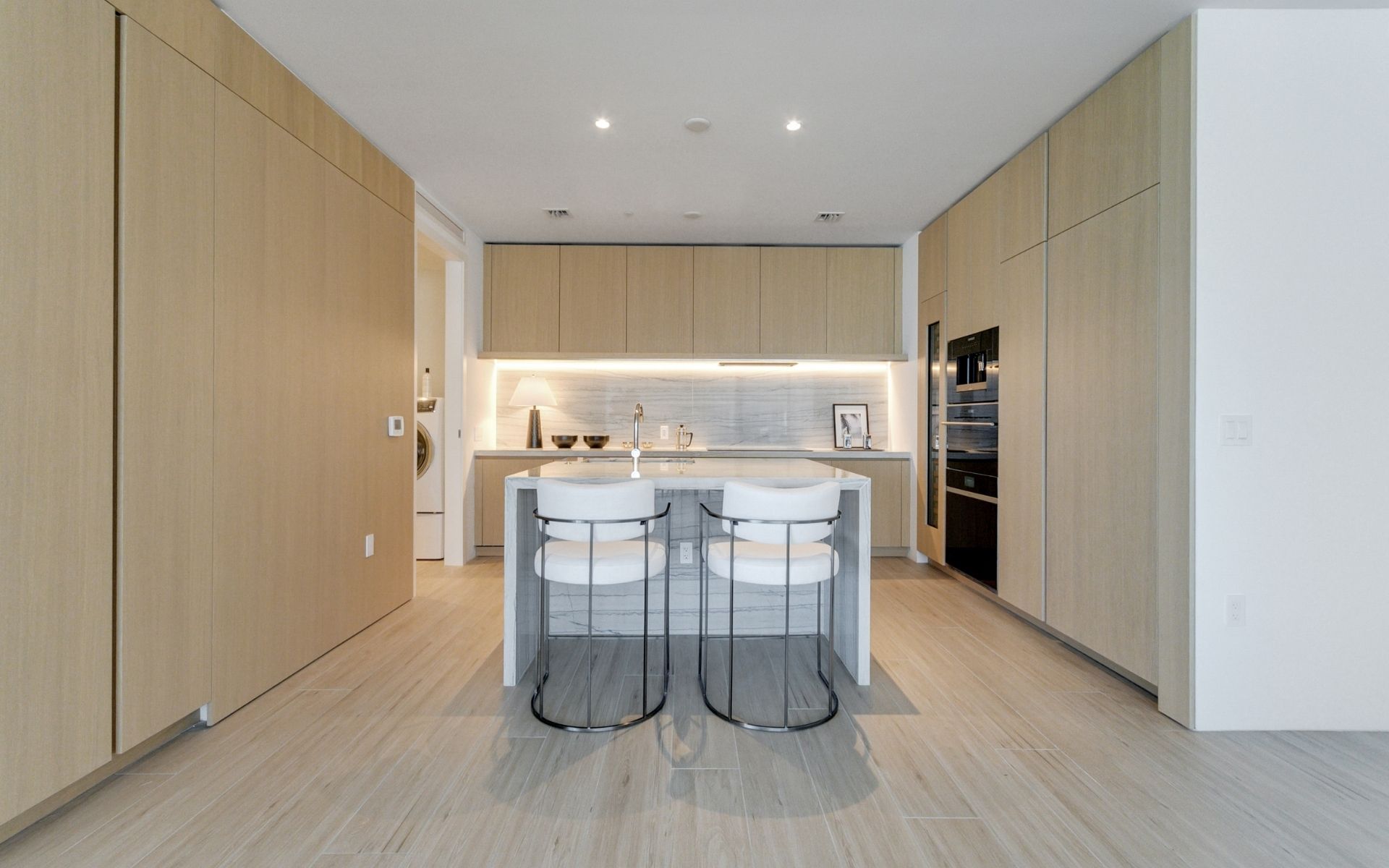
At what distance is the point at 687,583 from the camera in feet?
9.90

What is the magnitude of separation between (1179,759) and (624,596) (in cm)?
221

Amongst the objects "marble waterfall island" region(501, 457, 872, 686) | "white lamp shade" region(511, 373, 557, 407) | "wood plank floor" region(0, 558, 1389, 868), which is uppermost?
"white lamp shade" region(511, 373, 557, 407)

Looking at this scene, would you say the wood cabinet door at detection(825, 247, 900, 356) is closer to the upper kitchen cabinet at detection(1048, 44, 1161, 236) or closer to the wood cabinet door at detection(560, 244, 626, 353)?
the wood cabinet door at detection(560, 244, 626, 353)

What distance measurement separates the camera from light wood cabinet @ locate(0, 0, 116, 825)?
56.8 inches

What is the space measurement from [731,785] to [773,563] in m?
0.72

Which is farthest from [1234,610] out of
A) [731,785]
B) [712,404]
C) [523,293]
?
[523,293]

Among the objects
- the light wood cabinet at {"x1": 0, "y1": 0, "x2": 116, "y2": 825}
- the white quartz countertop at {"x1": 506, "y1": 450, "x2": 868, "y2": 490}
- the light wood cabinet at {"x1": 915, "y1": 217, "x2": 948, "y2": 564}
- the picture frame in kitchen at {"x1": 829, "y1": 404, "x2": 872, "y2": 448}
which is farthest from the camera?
the picture frame in kitchen at {"x1": 829, "y1": 404, "x2": 872, "y2": 448}

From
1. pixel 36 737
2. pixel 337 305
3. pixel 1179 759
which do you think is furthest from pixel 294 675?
pixel 1179 759

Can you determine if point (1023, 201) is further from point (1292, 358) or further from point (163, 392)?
point (163, 392)

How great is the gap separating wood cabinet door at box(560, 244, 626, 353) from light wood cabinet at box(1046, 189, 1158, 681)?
120 inches

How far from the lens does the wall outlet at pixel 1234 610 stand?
6.83 feet

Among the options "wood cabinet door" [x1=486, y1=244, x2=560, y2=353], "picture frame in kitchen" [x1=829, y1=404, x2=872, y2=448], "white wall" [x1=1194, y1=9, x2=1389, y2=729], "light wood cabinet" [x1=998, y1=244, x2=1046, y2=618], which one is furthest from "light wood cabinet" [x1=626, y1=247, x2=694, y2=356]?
"white wall" [x1=1194, y1=9, x2=1389, y2=729]

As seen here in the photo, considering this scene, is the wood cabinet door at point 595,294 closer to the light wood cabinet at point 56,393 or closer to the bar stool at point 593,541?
the bar stool at point 593,541

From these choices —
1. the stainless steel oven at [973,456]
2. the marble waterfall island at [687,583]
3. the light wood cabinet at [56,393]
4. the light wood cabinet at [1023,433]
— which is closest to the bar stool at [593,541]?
the marble waterfall island at [687,583]
